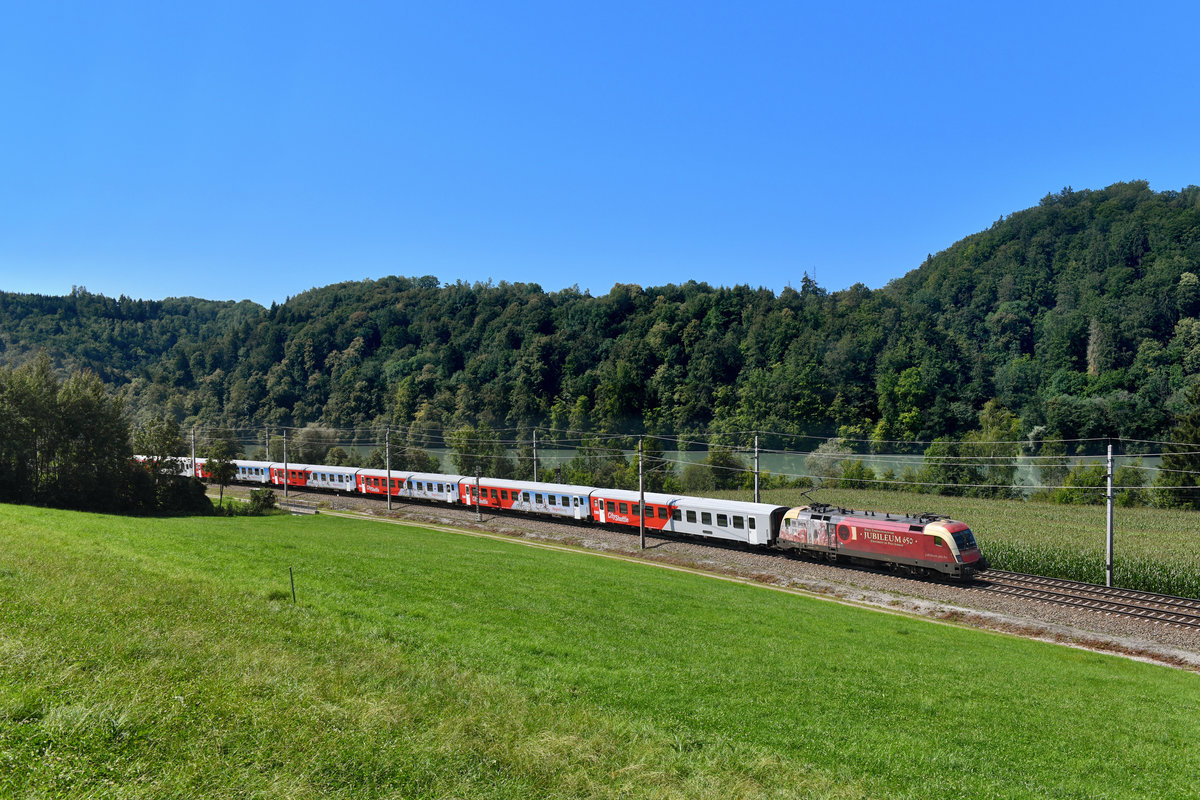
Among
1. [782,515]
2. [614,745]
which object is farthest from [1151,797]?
[782,515]

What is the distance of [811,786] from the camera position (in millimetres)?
8945

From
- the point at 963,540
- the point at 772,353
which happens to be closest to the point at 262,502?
the point at 963,540

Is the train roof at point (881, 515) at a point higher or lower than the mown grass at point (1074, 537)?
higher

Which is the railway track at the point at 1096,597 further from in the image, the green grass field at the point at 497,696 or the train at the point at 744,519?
the green grass field at the point at 497,696

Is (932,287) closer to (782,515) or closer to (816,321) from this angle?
(816,321)

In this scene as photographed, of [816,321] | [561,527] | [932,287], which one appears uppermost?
[932,287]

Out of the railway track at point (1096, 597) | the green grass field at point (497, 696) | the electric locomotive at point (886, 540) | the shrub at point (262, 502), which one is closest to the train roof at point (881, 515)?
the electric locomotive at point (886, 540)

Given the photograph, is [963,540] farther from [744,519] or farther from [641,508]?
[641,508]

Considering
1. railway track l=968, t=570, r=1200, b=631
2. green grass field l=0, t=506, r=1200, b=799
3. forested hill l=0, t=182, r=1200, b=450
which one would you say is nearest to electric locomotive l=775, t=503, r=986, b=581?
railway track l=968, t=570, r=1200, b=631

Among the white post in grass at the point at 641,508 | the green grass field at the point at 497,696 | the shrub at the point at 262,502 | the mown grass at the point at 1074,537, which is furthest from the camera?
the shrub at the point at 262,502

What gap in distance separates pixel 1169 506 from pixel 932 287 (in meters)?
81.2

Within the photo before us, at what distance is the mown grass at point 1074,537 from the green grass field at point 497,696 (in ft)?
38.6

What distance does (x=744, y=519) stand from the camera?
1457 inches

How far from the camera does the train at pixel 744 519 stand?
29797 mm
